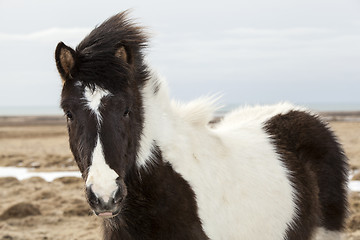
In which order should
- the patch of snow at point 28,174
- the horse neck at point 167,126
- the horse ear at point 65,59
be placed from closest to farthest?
1. the horse ear at point 65,59
2. the horse neck at point 167,126
3. the patch of snow at point 28,174

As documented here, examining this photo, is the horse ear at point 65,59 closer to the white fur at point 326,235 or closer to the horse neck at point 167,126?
the horse neck at point 167,126

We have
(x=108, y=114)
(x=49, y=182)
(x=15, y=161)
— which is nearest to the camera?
(x=108, y=114)

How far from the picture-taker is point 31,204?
8508 mm

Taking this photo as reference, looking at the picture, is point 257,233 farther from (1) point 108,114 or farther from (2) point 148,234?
(1) point 108,114

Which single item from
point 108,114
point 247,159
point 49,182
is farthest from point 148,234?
point 49,182

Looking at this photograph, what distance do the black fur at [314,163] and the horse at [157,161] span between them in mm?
31

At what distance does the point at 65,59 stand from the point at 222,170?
61.0 inches

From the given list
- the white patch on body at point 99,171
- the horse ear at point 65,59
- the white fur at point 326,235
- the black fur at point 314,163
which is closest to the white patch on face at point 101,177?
the white patch on body at point 99,171

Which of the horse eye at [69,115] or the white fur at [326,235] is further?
the white fur at [326,235]

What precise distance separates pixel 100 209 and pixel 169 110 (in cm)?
111

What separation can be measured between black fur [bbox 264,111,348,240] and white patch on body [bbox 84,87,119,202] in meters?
2.16

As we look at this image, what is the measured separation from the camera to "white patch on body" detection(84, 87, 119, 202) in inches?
101

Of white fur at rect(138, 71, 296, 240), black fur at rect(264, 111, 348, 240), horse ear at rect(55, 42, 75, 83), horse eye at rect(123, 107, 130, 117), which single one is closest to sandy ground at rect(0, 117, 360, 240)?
black fur at rect(264, 111, 348, 240)

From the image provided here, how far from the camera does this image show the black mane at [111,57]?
2949 millimetres
